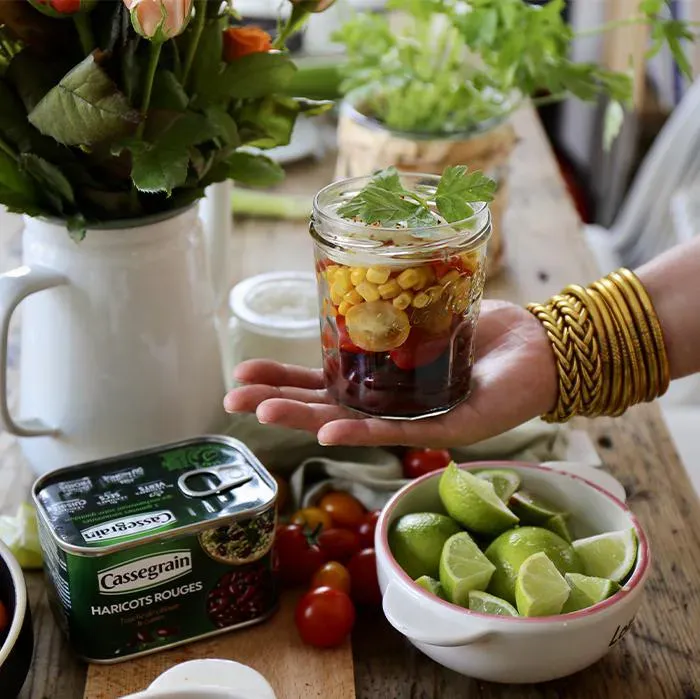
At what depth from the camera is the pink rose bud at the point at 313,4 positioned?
93cm

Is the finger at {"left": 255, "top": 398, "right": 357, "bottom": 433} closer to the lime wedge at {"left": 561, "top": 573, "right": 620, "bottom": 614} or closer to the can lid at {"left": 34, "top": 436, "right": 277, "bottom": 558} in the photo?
the can lid at {"left": 34, "top": 436, "right": 277, "bottom": 558}

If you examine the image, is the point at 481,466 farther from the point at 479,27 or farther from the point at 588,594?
the point at 479,27

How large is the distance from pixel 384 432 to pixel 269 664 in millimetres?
227

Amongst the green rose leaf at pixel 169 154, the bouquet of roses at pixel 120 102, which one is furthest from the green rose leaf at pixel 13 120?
the green rose leaf at pixel 169 154

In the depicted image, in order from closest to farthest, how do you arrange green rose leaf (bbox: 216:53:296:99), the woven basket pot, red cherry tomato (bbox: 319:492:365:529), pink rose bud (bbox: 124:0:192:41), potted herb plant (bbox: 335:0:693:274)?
pink rose bud (bbox: 124:0:192:41)
green rose leaf (bbox: 216:53:296:99)
red cherry tomato (bbox: 319:492:365:529)
potted herb plant (bbox: 335:0:693:274)
the woven basket pot

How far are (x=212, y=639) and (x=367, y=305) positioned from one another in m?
0.33

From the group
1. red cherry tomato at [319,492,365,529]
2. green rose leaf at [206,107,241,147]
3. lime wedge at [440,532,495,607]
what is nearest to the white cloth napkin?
red cherry tomato at [319,492,365,529]

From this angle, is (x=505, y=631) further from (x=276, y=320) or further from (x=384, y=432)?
(x=276, y=320)

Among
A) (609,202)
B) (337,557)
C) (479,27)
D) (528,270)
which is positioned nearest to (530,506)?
(337,557)

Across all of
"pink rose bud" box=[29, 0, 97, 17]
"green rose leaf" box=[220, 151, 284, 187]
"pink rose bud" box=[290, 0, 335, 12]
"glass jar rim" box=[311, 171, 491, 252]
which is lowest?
"green rose leaf" box=[220, 151, 284, 187]

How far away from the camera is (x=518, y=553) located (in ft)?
2.79

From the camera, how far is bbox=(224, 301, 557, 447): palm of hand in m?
0.93

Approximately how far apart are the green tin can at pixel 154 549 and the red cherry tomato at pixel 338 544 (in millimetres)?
85

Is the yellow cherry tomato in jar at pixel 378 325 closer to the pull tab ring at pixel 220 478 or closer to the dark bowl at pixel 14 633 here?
the pull tab ring at pixel 220 478
